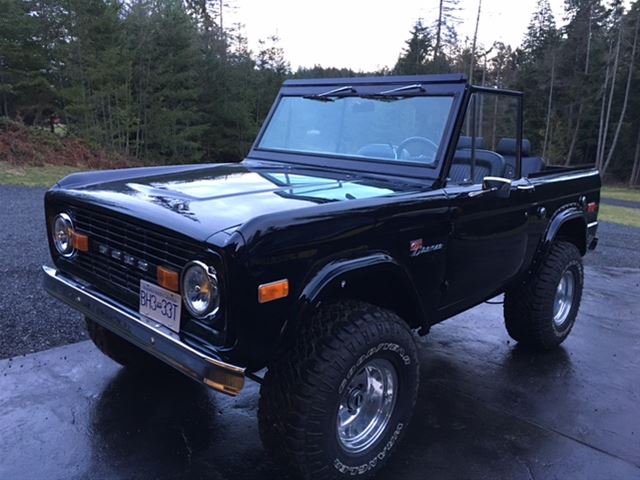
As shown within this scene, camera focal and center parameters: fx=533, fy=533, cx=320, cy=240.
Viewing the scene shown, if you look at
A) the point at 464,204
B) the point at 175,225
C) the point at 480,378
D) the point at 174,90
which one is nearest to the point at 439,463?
the point at 480,378

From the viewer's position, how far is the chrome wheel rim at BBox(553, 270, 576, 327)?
4.38 metres

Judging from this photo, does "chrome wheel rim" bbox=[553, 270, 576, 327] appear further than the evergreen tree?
No

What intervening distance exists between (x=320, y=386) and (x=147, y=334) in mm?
774

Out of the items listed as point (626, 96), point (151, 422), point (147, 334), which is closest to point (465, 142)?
point (147, 334)

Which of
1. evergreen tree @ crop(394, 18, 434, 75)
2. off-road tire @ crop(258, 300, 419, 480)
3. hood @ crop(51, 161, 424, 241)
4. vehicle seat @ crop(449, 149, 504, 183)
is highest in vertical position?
evergreen tree @ crop(394, 18, 434, 75)

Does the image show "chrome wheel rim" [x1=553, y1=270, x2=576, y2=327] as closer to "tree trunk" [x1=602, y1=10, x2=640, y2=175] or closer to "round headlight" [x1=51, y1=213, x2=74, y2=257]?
"round headlight" [x1=51, y1=213, x2=74, y2=257]

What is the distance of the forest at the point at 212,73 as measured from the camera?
22156mm

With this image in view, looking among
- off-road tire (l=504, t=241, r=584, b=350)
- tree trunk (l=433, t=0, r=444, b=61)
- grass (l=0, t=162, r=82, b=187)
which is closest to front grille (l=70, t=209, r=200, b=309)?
off-road tire (l=504, t=241, r=584, b=350)

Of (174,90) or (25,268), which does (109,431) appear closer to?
(25,268)

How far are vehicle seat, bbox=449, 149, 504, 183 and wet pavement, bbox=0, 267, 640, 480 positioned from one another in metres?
1.44

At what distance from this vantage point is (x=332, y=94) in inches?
149

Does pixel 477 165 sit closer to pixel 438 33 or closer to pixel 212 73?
pixel 212 73

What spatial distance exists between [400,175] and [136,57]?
82.7ft

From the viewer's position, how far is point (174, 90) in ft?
89.0
